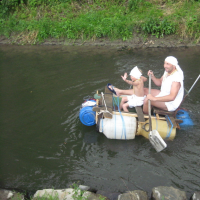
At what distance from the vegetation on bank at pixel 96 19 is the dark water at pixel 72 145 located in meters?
3.47

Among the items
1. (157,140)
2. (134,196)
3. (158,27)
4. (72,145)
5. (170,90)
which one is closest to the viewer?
(134,196)

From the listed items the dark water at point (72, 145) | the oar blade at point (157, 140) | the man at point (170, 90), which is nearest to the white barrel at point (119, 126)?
the dark water at point (72, 145)

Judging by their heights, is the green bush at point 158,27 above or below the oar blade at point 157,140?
above

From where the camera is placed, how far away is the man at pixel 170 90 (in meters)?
4.63

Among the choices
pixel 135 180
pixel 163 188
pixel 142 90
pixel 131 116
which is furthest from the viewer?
pixel 142 90

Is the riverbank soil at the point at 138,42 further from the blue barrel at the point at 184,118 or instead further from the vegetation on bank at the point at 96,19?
the blue barrel at the point at 184,118

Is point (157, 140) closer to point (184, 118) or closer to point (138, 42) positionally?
point (184, 118)

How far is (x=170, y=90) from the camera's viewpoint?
186 inches

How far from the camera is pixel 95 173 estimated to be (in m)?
4.30

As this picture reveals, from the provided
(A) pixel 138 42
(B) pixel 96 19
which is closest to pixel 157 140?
(A) pixel 138 42

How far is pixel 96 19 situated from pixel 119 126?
9195 mm

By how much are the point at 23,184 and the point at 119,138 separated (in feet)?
7.04

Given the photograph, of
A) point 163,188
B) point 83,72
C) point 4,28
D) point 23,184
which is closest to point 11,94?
Answer: point 83,72

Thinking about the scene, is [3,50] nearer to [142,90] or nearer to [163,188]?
[142,90]
